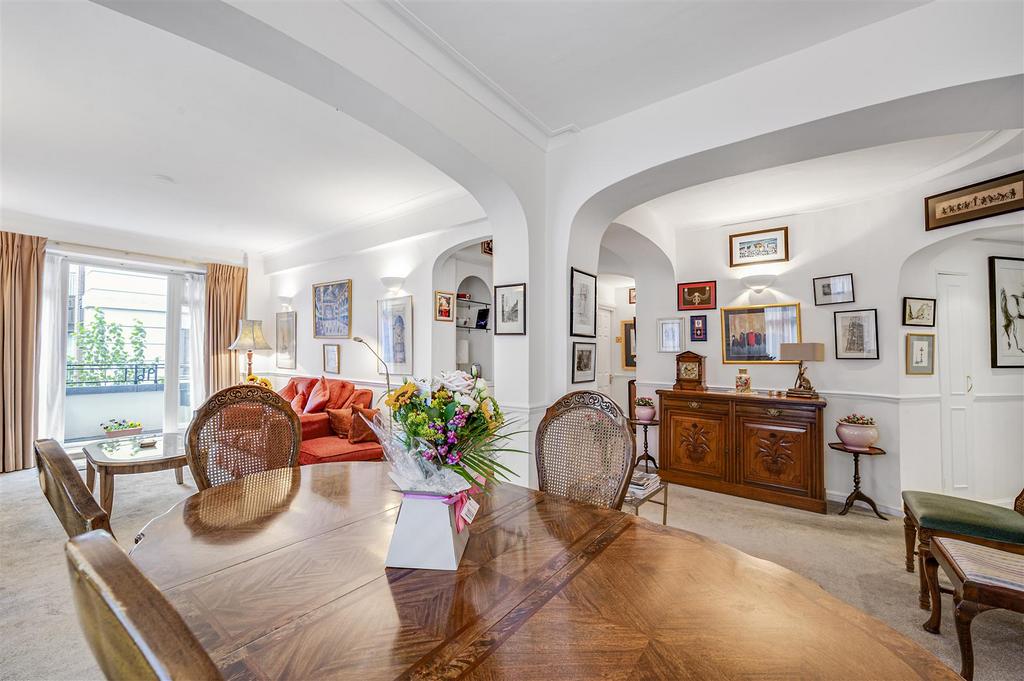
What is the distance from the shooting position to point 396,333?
15.8ft

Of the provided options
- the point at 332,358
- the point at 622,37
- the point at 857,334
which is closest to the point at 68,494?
the point at 622,37

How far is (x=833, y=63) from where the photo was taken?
2.01 m

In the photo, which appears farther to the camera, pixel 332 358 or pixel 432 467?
pixel 332 358

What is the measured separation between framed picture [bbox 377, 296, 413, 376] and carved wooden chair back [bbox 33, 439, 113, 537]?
363cm

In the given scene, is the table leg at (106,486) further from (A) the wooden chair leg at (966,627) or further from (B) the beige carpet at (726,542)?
(A) the wooden chair leg at (966,627)

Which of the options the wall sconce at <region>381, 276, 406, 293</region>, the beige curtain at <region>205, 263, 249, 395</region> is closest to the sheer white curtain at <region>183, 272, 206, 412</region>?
the beige curtain at <region>205, 263, 249, 395</region>

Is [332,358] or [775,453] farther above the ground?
[332,358]

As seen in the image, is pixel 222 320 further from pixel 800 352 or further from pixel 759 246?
pixel 800 352

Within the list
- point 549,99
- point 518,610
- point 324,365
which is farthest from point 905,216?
point 324,365

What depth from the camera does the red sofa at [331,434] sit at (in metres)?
3.73

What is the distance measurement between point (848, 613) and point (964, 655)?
4.77 feet

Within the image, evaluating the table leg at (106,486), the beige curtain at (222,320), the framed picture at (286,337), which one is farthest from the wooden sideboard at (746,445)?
the beige curtain at (222,320)

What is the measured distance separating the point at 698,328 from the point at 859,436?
1623mm

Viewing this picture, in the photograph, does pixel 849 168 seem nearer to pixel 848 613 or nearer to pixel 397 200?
pixel 848 613
